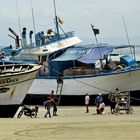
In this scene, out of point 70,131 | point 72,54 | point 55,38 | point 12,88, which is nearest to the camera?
point 70,131

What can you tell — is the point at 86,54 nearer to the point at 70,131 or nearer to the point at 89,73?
the point at 89,73

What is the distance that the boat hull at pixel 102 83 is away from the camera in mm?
31516

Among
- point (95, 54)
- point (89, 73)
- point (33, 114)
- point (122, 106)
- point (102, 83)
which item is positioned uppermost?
point (95, 54)

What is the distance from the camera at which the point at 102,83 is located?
3189cm

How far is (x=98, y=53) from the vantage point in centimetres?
3328

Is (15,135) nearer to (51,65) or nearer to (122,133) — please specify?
(122,133)

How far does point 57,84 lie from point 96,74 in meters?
2.68

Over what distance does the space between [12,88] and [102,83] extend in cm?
992

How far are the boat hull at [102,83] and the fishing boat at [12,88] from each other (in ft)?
27.6

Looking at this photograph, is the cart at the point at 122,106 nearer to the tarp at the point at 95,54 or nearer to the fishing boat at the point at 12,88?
the fishing boat at the point at 12,88

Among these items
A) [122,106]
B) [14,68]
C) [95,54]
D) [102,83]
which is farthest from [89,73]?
[14,68]

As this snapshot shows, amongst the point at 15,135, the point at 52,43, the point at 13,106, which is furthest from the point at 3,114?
the point at 52,43

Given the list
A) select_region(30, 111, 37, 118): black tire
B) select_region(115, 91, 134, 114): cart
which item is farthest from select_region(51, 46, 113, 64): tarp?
select_region(30, 111, 37, 118): black tire

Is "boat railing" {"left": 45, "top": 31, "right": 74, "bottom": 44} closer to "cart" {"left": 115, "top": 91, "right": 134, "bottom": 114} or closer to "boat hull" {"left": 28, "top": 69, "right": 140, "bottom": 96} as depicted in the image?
"boat hull" {"left": 28, "top": 69, "right": 140, "bottom": 96}
